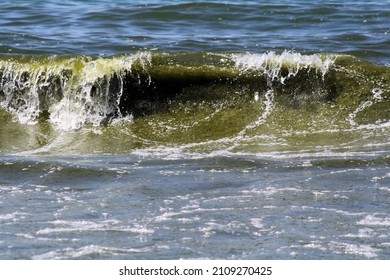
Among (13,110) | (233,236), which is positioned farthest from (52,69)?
(233,236)

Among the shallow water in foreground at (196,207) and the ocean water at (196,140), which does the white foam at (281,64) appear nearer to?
the ocean water at (196,140)

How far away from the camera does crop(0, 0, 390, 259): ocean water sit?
5465 millimetres

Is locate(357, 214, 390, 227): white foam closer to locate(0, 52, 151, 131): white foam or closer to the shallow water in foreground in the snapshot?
the shallow water in foreground

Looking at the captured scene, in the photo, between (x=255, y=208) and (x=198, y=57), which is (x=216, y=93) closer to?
(x=198, y=57)

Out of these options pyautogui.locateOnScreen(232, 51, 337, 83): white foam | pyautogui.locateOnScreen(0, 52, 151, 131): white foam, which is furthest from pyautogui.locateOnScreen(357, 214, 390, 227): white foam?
pyautogui.locateOnScreen(0, 52, 151, 131): white foam

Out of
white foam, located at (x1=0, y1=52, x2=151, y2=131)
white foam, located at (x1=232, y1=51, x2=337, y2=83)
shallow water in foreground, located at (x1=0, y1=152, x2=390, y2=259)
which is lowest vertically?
shallow water in foreground, located at (x1=0, y1=152, x2=390, y2=259)

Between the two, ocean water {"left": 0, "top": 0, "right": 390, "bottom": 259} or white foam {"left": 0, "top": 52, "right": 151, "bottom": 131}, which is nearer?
ocean water {"left": 0, "top": 0, "right": 390, "bottom": 259}

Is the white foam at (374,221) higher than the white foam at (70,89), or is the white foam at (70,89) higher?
the white foam at (70,89)

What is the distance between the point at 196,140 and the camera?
8812 millimetres

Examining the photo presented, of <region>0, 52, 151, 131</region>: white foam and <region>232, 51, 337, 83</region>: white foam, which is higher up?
<region>232, 51, 337, 83</region>: white foam

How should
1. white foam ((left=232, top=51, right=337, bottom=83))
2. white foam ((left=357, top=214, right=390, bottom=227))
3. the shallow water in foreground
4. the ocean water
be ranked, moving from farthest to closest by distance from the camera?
1. white foam ((left=232, top=51, right=337, bottom=83))
2. white foam ((left=357, top=214, right=390, bottom=227))
3. the ocean water
4. the shallow water in foreground

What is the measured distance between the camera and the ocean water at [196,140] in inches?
215

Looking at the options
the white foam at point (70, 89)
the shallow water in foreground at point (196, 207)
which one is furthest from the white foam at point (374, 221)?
the white foam at point (70, 89)

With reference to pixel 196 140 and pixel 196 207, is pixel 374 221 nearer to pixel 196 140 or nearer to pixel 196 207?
pixel 196 207
